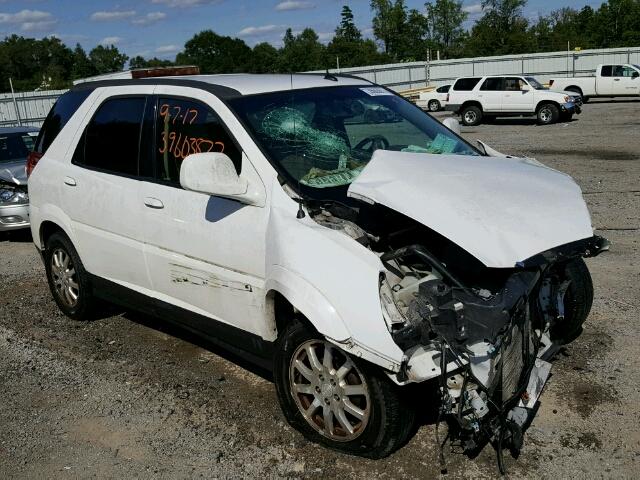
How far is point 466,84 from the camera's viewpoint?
24500mm

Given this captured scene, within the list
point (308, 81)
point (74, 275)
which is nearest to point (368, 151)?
point (308, 81)

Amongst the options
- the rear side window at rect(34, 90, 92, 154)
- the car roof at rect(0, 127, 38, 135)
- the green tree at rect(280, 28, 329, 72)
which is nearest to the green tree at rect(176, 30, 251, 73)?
the green tree at rect(280, 28, 329, 72)

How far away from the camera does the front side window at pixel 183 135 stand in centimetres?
391

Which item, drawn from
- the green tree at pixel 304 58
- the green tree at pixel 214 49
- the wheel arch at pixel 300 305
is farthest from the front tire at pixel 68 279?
the green tree at pixel 214 49

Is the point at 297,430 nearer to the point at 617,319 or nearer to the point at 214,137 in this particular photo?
the point at 214,137

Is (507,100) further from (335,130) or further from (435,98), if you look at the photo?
(335,130)

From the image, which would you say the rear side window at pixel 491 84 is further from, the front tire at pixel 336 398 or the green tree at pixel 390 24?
the green tree at pixel 390 24

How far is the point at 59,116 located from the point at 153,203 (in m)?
1.78

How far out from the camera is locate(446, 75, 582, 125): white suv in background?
74.6ft

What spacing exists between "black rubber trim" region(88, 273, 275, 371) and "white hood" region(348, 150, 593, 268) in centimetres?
109

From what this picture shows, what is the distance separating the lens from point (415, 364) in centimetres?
291

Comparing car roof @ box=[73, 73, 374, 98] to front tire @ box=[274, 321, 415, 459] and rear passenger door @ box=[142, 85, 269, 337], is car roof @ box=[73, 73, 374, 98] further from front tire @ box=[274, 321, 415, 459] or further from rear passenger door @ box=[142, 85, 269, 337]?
front tire @ box=[274, 321, 415, 459]

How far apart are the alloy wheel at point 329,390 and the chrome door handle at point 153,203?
54.3 inches

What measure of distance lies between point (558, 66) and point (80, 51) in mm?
93912
